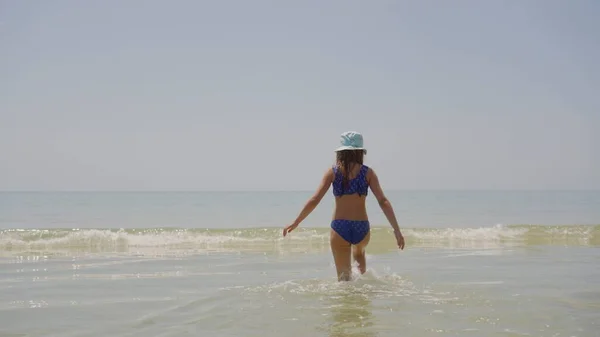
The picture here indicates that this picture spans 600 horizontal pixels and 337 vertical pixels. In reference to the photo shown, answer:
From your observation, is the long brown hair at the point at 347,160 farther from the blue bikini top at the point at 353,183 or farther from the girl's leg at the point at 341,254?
the girl's leg at the point at 341,254

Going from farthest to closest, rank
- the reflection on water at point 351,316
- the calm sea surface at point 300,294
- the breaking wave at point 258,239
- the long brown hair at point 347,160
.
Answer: the breaking wave at point 258,239 < the long brown hair at point 347,160 < the calm sea surface at point 300,294 < the reflection on water at point 351,316

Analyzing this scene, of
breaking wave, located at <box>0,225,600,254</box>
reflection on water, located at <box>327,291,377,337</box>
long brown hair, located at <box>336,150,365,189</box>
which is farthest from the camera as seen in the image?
breaking wave, located at <box>0,225,600,254</box>

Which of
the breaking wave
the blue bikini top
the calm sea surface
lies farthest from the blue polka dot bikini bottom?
the breaking wave

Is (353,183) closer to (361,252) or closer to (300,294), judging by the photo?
(361,252)

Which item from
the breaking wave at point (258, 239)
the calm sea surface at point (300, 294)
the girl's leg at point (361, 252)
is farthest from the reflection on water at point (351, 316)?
the breaking wave at point (258, 239)

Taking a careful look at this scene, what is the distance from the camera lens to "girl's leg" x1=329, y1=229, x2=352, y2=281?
21.1 feet

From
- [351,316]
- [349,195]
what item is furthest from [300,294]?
[351,316]

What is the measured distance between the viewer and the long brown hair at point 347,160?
21.0 feet

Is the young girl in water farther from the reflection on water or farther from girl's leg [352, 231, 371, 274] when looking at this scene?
Answer: the reflection on water

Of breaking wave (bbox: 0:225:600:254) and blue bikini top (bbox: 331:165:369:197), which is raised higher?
blue bikini top (bbox: 331:165:369:197)

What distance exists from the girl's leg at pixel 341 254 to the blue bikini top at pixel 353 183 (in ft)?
1.59

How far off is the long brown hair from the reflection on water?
1.27m

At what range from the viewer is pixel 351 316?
5129mm

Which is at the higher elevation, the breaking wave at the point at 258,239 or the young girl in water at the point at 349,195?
the young girl in water at the point at 349,195
